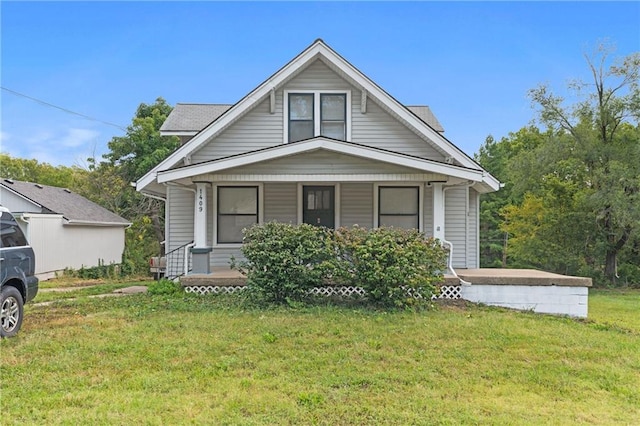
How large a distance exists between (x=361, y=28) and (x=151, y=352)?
522 inches

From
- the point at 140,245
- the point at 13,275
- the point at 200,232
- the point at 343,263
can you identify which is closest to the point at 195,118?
the point at 200,232

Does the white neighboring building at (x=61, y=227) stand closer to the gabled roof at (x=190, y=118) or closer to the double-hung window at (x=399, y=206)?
the gabled roof at (x=190, y=118)

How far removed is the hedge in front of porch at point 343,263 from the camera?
7344 millimetres

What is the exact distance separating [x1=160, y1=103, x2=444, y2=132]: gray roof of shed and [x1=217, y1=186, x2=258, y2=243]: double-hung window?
7.64 ft

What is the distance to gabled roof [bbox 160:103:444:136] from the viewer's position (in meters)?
12.1

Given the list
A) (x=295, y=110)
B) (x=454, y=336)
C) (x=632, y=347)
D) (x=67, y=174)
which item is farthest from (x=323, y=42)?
(x=67, y=174)

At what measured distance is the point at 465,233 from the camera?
11.2 metres

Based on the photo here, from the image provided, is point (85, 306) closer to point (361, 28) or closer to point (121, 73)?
point (361, 28)

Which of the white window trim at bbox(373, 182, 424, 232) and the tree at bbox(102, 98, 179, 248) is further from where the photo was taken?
the tree at bbox(102, 98, 179, 248)

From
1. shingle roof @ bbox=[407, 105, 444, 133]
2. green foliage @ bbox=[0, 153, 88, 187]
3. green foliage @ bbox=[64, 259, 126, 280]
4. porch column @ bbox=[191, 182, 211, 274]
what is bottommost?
green foliage @ bbox=[64, 259, 126, 280]

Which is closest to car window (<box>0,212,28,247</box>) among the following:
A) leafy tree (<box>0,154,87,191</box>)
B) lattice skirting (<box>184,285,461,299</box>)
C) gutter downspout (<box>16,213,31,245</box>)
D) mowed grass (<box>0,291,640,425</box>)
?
mowed grass (<box>0,291,640,425</box>)

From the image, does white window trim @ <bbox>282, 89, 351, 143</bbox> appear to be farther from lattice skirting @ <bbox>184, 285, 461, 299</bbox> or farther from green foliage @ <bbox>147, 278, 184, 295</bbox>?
green foliage @ <bbox>147, 278, 184, 295</bbox>

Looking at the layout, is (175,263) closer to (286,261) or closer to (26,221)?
(286,261)

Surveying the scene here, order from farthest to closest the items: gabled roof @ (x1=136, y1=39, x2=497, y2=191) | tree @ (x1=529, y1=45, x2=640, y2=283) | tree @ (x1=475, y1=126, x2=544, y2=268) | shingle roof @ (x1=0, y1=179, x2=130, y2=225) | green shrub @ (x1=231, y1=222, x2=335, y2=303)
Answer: tree @ (x1=475, y1=126, x2=544, y2=268) < shingle roof @ (x1=0, y1=179, x2=130, y2=225) < tree @ (x1=529, y1=45, x2=640, y2=283) < gabled roof @ (x1=136, y1=39, x2=497, y2=191) < green shrub @ (x1=231, y1=222, x2=335, y2=303)
